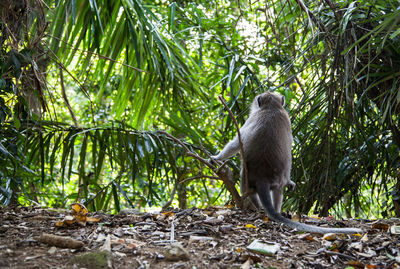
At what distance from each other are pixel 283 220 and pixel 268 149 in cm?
68

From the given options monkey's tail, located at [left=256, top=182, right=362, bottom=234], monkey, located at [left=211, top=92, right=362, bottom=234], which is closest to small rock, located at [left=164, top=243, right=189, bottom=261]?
monkey's tail, located at [left=256, top=182, right=362, bottom=234]

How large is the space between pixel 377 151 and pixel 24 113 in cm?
290

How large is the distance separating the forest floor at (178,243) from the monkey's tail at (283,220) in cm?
4

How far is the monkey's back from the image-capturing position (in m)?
3.26

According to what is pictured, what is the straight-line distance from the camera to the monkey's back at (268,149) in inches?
128

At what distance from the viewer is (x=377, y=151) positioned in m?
3.86

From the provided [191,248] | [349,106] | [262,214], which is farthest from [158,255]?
[349,106]

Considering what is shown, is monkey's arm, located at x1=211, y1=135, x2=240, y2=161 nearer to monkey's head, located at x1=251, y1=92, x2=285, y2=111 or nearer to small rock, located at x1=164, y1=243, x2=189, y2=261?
monkey's head, located at x1=251, y1=92, x2=285, y2=111

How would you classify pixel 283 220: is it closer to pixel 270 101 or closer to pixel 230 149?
pixel 230 149

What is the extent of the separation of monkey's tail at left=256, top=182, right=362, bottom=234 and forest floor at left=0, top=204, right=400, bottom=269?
0.12 ft

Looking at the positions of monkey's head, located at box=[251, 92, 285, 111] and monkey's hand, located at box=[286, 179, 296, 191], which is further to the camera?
monkey's head, located at box=[251, 92, 285, 111]

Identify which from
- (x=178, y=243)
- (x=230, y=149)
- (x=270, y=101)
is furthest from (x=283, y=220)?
(x=270, y=101)

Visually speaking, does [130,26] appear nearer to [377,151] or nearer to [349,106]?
[349,106]

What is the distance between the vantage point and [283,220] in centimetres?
277
